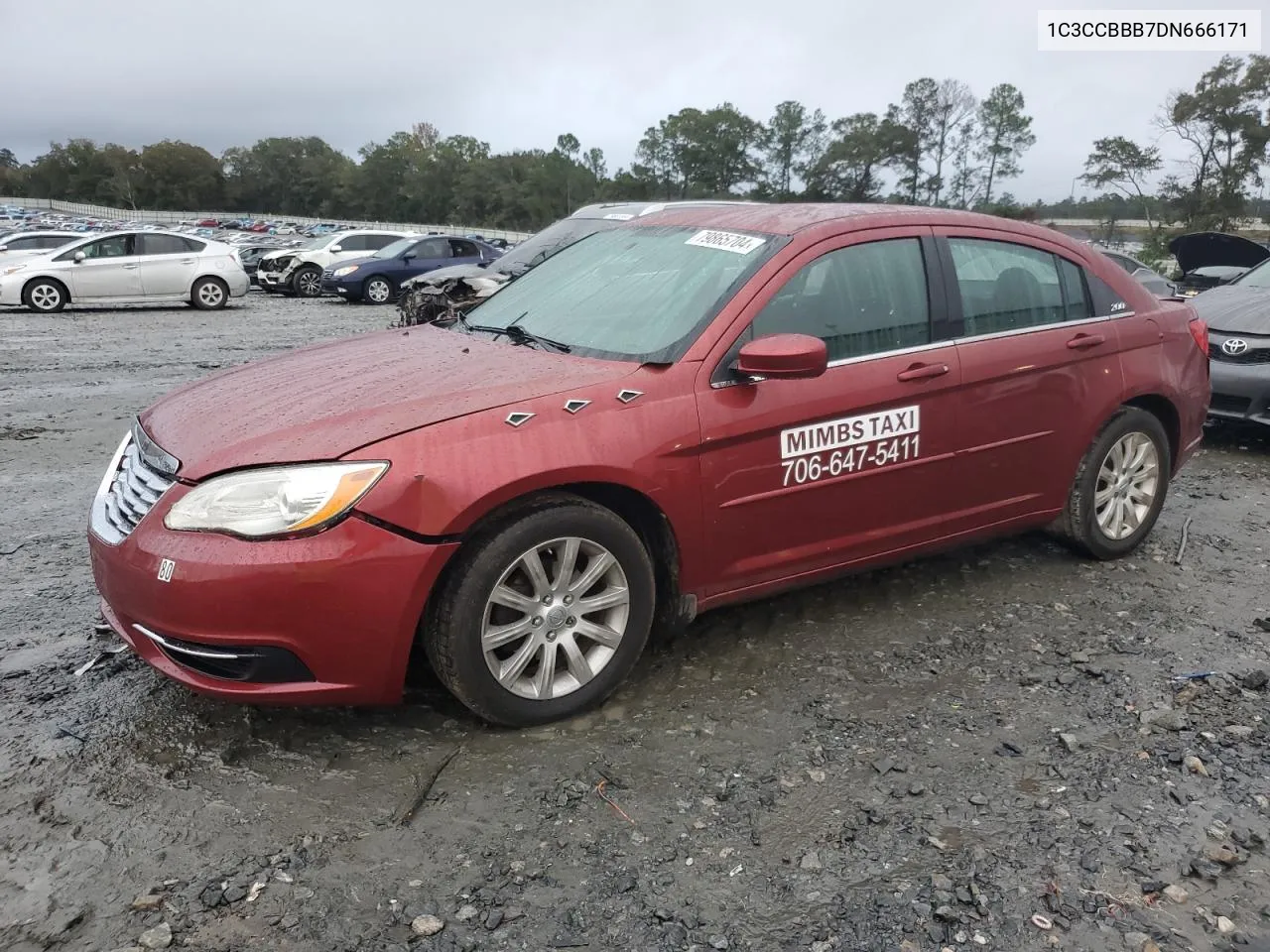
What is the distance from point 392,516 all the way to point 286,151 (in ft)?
442

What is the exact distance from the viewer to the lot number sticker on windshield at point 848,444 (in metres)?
3.42

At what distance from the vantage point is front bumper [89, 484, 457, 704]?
2.66 metres

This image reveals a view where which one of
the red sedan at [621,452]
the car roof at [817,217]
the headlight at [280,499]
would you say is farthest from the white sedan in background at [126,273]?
the headlight at [280,499]

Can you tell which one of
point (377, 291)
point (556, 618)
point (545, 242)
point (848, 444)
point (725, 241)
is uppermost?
point (545, 242)

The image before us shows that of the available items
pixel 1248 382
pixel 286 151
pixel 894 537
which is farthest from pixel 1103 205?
pixel 286 151

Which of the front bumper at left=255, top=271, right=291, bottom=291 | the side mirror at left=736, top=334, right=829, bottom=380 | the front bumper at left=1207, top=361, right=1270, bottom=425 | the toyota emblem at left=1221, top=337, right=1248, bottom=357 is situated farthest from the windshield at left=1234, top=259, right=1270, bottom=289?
the front bumper at left=255, top=271, right=291, bottom=291

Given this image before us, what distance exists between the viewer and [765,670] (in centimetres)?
356

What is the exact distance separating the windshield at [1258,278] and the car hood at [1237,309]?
4.8 inches

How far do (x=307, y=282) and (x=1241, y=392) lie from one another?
2075 cm

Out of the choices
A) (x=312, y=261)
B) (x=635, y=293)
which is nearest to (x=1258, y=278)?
(x=635, y=293)

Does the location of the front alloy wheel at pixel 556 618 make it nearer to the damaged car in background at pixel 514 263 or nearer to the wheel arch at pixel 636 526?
the wheel arch at pixel 636 526

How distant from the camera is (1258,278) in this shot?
27.1 feet

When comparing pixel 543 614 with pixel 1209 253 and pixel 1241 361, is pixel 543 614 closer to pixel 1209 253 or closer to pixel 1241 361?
pixel 1241 361

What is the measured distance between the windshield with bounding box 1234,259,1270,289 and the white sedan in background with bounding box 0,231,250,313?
676 inches
